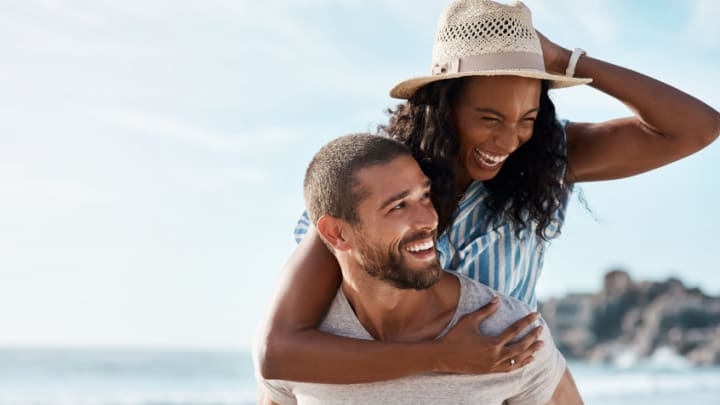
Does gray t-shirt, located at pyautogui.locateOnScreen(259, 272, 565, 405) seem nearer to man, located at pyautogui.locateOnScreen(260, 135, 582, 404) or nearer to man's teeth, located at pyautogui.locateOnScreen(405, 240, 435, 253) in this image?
man, located at pyautogui.locateOnScreen(260, 135, 582, 404)

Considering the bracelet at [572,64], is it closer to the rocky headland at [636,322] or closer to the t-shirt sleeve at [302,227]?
the t-shirt sleeve at [302,227]

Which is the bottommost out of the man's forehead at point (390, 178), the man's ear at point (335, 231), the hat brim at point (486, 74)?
the man's ear at point (335, 231)

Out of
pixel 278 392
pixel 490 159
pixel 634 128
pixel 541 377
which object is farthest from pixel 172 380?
pixel 541 377

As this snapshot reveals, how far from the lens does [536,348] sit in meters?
2.76

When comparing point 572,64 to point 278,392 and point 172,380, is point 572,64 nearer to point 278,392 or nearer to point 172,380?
point 278,392

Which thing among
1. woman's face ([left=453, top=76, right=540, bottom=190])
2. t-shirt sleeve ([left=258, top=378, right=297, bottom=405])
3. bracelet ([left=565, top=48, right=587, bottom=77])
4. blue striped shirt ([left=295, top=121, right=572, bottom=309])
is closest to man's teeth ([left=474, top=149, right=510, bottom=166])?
woman's face ([left=453, top=76, right=540, bottom=190])

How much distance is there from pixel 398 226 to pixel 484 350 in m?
0.42

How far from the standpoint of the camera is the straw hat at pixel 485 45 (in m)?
3.04

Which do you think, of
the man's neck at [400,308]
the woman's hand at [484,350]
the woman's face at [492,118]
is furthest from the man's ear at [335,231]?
the woman's face at [492,118]

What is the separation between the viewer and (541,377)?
280 cm

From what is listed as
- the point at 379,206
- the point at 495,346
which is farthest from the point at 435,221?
the point at 495,346

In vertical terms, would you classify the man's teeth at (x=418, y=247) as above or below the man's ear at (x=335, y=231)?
below

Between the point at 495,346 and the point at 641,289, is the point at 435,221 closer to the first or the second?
the point at 495,346

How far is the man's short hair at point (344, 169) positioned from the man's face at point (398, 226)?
2cm
